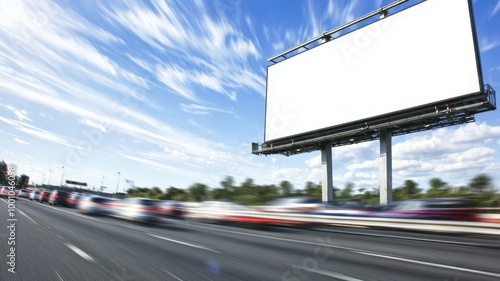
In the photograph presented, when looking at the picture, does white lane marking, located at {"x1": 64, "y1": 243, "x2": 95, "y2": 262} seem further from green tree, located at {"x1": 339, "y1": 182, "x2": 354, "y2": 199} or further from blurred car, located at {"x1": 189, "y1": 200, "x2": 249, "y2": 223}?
green tree, located at {"x1": 339, "y1": 182, "x2": 354, "y2": 199}

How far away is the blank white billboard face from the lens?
2011 cm

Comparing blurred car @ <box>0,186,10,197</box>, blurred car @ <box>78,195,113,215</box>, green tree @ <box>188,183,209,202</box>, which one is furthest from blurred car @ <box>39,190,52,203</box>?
green tree @ <box>188,183,209,202</box>

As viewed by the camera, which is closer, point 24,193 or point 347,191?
point 24,193

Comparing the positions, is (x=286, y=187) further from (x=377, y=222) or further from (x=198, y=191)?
(x=377, y=222)

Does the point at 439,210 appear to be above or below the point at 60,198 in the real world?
above

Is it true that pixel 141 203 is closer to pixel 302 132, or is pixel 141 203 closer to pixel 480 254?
pixel 480 254

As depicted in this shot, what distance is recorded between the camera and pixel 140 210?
1346 cm

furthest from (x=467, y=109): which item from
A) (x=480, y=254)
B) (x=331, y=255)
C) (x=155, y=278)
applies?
(x=155, y=278)

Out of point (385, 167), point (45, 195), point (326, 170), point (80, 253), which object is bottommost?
point (80, 253)

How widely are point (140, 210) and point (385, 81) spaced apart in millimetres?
20453

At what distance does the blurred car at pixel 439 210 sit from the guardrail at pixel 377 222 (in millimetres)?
324

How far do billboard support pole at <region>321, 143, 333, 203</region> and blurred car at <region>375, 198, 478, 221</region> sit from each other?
620 inches

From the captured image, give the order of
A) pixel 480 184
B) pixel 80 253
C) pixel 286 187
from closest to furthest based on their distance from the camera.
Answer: pixel 80 253
pixel 480 184
pixel 286 187

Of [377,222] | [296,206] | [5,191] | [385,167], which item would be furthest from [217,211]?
[5,191]
